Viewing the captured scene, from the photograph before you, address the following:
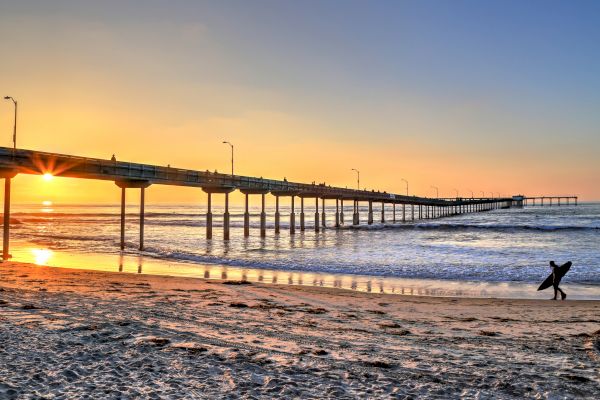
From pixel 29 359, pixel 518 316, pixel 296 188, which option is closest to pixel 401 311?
pixel 518 316

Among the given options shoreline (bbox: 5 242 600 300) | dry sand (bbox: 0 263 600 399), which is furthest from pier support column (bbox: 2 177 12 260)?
dry sand (bbox: 0 263 600 399)

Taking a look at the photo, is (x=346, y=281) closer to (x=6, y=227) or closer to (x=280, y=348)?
(x=280, y=348)

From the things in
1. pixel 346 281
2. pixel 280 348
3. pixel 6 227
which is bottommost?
pixel 346 281

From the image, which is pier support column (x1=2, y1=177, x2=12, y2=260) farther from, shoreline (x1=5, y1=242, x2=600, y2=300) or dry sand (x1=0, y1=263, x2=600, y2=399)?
dry sand (x1=0, y1=263, x2=600, y2=399)

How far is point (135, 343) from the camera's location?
8.10 m

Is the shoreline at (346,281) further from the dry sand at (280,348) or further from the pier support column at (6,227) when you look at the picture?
the dry sand at (280,348)

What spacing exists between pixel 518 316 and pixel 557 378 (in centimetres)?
623

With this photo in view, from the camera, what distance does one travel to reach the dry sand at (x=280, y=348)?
627 centimetres

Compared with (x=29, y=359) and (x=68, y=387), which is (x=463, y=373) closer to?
(x=68, y=387)

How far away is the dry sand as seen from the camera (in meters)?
6.27

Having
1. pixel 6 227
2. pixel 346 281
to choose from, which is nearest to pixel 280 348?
pixel 346 281

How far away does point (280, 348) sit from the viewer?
27.0 ft

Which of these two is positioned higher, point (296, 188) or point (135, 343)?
point (296, 188)

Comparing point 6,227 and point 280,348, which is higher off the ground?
point 6,227
